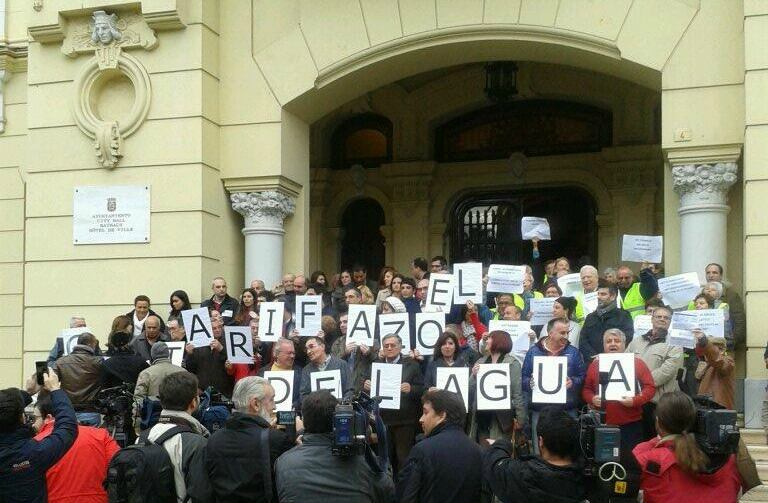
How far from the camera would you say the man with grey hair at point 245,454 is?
6680 millimetres

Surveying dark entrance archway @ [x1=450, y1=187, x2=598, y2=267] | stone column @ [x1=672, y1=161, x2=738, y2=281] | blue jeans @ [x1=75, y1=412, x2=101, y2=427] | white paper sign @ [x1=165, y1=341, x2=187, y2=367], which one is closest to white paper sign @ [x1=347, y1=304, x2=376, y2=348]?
white paper sign @ [x1=165, y1=341, x2=187, y2=367]

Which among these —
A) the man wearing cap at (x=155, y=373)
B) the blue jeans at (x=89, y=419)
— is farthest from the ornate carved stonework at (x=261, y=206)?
the blue jeans at (x=89, y=419)

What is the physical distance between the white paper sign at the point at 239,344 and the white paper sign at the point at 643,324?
3.97 meters

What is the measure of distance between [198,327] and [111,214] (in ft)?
9.89

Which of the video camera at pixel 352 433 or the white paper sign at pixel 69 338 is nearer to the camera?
the video camera at pixel 352 433

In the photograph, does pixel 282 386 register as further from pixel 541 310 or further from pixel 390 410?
pixel 541 310

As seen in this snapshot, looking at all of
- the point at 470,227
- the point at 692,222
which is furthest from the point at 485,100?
the point at 692,222

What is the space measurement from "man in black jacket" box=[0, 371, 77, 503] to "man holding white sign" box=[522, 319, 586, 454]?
14.4ft

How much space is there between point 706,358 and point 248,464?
539 cm

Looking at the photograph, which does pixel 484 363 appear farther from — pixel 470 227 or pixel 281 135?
pixel 470 227

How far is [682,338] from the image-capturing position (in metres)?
10.4

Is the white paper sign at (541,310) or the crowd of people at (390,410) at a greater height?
the white paper sign at (541,310)

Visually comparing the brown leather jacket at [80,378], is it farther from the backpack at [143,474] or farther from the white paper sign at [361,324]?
the backpack at [143,474]

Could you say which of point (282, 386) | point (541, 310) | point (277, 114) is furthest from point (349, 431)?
point (277, 114)
